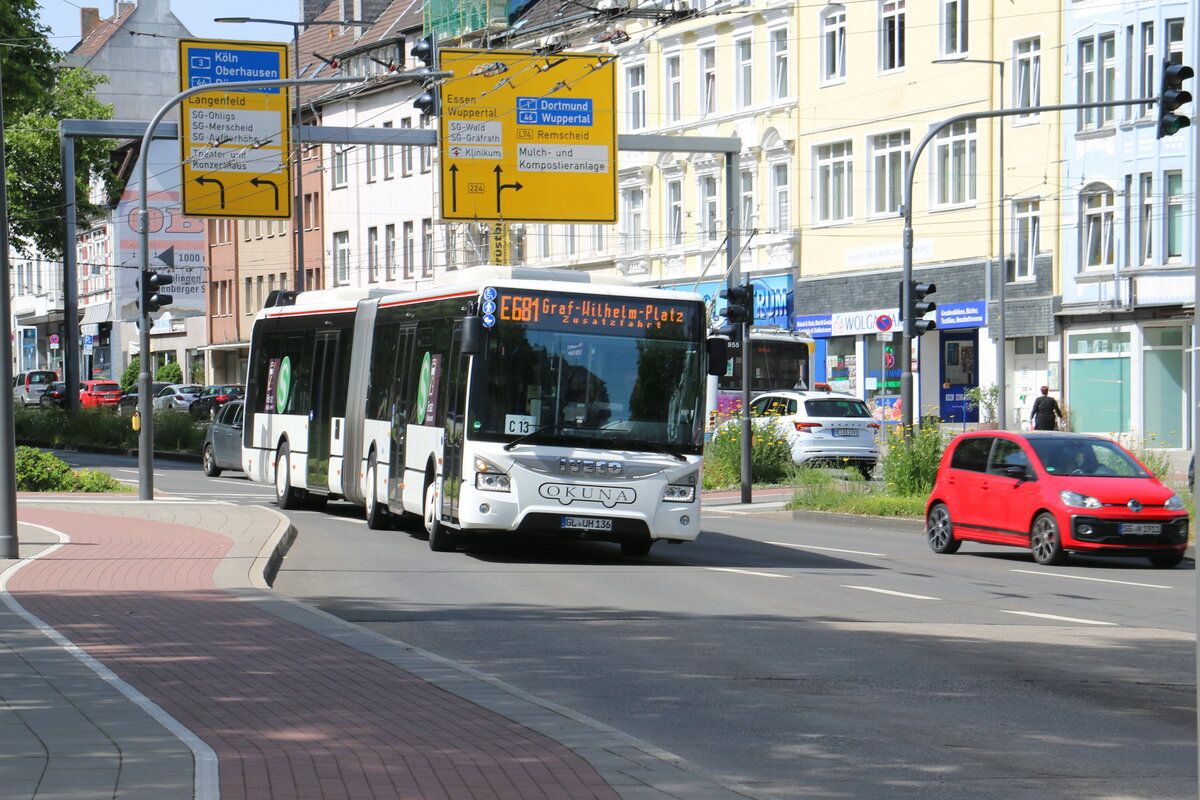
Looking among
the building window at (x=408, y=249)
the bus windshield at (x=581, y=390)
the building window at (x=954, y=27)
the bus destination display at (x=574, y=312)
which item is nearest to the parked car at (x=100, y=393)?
the building window at (x=408, y=249)

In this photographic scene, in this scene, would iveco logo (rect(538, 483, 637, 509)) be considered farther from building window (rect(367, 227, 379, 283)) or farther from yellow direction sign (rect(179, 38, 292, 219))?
building window (rect(367, 227, 379, 283))

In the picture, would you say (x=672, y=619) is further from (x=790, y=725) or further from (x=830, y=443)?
(x=830, y=443)

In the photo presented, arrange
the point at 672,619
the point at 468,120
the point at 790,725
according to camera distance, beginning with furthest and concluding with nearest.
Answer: the point at 468,120, the point at 672,619, the point at 790,725

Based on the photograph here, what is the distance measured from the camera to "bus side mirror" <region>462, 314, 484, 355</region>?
17.9 metres

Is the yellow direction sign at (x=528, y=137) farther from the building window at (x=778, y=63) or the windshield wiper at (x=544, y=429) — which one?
the building window at (x=778, y=63)

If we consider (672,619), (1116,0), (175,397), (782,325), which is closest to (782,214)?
(782,325)

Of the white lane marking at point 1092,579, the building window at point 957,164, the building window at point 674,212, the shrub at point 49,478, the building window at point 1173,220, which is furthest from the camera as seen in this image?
the building window at point 674,212

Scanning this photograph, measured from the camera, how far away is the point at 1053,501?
19.7 meters

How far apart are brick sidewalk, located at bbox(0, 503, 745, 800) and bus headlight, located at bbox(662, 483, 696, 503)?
180 inches

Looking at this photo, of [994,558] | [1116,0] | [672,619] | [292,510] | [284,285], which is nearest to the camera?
[672,619]

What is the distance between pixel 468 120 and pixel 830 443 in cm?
1092

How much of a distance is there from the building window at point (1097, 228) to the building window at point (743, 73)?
13.3 m

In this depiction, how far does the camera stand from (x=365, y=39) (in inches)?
2943

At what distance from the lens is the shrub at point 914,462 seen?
2741 centimetres
